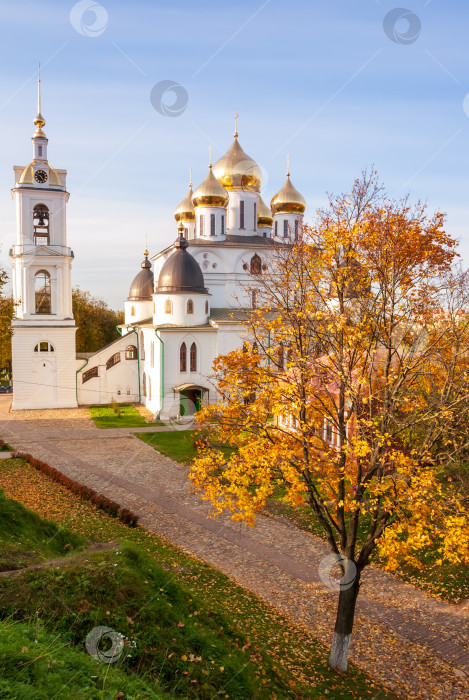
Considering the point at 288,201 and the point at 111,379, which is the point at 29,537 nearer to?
the point at 111,379

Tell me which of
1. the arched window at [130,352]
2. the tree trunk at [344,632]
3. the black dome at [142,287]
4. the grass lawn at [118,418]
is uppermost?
the black dome at [142,287]

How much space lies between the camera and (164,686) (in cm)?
579

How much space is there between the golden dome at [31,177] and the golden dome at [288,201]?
14.8 m

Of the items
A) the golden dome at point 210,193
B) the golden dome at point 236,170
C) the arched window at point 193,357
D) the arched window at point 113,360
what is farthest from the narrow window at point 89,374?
the golden dome at point 236,170

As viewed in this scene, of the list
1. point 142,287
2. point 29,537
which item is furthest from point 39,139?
point 29,537

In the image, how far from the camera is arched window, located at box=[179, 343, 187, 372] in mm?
30016

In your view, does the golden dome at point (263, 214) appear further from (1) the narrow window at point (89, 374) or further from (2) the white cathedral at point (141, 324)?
(1) the narrow window at point (89, 374)

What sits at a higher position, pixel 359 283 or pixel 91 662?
pixel 359 283

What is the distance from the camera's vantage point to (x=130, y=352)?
113 ft

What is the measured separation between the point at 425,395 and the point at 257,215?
99.7ft

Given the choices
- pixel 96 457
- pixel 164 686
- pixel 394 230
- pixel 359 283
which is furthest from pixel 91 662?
pixel 96 457

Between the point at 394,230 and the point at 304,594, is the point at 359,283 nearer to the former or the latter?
the point at 394,230

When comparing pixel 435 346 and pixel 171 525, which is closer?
pixel 435 346

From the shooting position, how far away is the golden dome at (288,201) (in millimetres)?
37344
